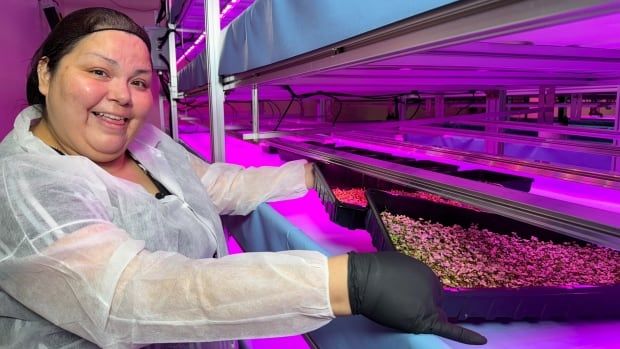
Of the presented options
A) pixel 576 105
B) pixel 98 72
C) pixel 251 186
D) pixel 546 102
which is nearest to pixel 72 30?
pixel 98 72

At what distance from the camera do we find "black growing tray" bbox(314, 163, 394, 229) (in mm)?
982

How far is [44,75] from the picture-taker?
0.91 meters

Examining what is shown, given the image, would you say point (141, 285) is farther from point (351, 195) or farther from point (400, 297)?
point (351, 195)

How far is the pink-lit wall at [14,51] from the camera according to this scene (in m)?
3.78

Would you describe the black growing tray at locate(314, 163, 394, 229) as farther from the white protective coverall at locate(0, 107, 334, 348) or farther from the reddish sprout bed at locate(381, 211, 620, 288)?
the white protective coverall at locate(0, 107, 334, 348)

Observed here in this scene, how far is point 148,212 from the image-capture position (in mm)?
913

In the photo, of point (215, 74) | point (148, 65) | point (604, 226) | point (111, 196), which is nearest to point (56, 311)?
point (111, 196)

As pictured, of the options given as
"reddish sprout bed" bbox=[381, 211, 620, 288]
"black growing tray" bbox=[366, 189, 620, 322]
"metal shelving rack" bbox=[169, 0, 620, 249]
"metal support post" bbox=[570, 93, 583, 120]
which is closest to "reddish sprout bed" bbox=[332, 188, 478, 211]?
"metal shelving rack" bbox=[169, 0, 620, 249]

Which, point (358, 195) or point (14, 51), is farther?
point (14, 51)

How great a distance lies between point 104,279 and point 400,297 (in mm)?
403

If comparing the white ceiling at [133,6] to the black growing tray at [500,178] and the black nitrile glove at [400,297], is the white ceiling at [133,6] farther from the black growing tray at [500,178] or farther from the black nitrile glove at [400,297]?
the black nitrile glove at [400,297]

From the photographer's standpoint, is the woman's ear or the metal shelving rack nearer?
the metal shelving rack

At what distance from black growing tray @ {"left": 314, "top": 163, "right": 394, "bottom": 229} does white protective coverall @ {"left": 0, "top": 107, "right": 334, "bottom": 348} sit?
361mm

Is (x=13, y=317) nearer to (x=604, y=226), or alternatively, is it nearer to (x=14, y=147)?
(x=14, y=147)
